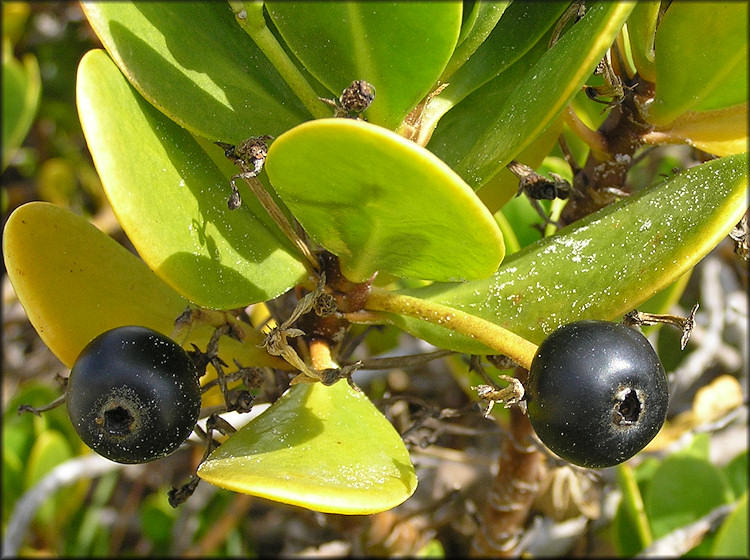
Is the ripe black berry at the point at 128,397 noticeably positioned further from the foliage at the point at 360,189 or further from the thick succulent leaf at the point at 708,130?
the thick succulent leaf at the point at 708,130

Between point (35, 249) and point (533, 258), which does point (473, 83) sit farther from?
point (35, 249)

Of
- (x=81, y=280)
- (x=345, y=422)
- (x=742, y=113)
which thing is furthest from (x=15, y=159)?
(x=742, y=113)

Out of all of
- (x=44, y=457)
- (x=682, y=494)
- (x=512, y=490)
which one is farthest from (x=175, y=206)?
(x=44, y=457)

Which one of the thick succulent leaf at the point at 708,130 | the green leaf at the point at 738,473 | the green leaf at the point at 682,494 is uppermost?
the thick succulent leaf at the point at 708,130

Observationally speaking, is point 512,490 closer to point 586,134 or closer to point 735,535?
point 735,535

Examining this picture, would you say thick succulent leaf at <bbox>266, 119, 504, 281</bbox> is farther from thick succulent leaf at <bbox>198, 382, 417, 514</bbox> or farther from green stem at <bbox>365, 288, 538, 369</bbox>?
thick succulent leaf at <bbox>198, 382, 417, 514</bbox>

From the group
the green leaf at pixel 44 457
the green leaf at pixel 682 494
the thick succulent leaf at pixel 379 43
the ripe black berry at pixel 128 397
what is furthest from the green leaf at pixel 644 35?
the green leaf at pixel 44 457
